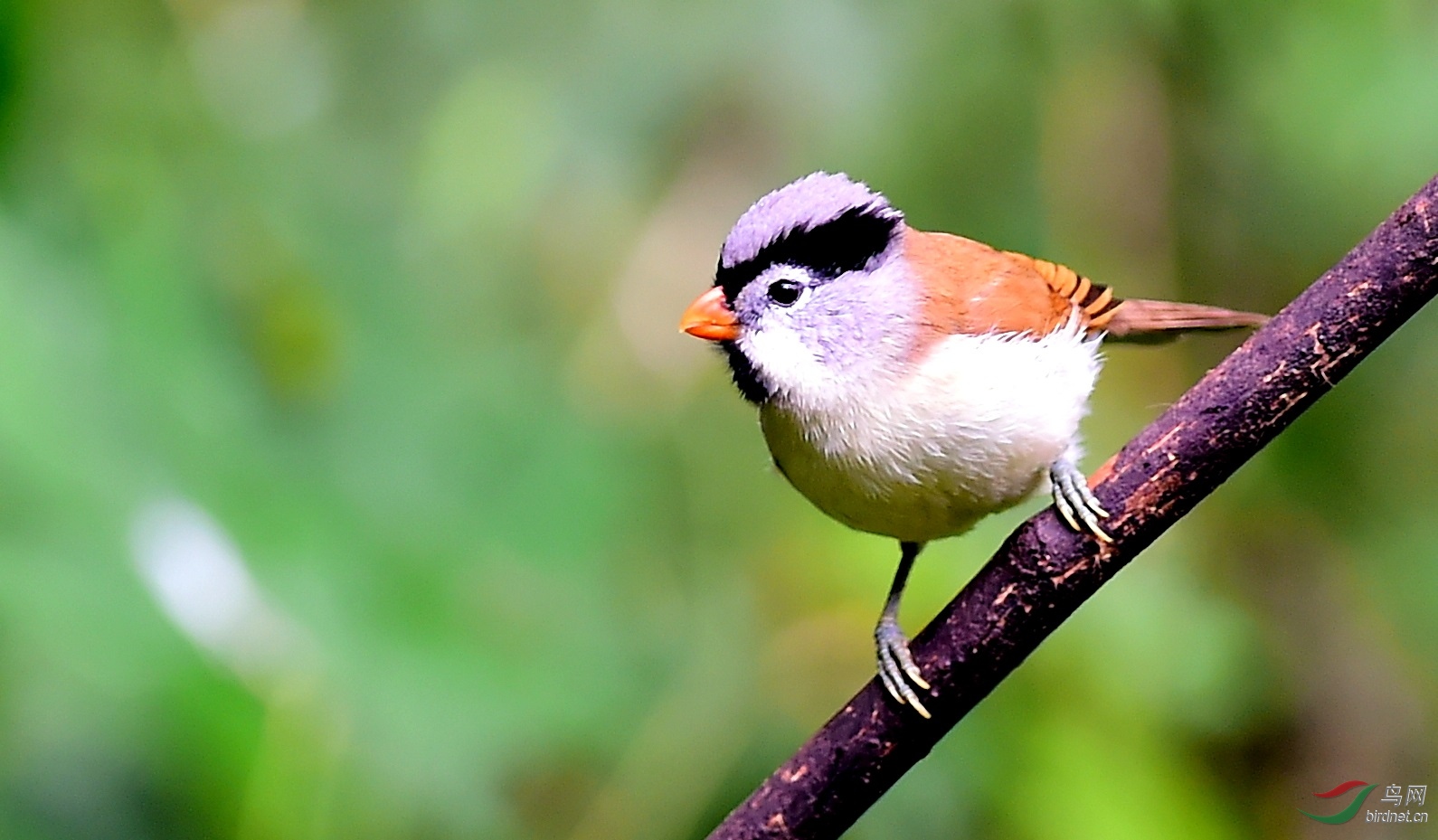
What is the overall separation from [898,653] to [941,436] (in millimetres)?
306

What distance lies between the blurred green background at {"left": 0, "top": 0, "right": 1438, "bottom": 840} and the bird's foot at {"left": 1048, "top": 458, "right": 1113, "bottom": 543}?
0.83 m

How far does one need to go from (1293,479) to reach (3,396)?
2.55 meters

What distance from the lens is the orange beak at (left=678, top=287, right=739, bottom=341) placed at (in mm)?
2076

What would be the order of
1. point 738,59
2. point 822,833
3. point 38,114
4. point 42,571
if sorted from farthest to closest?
point 738,59, point 38,114, point 42,571, point 822,833

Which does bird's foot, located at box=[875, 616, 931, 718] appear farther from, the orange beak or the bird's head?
the orange beak

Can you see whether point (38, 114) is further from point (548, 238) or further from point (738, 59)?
point (738, 59)

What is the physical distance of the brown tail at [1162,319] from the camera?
2.24m

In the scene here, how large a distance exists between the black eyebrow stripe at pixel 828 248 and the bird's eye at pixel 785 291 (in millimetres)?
31

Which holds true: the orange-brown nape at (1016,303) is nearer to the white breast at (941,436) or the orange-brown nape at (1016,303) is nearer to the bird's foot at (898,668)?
the white breast at (941,436)

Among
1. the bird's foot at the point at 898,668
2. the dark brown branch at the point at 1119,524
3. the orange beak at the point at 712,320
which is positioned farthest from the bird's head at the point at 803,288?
the dark brown branch at the point at 1119,524

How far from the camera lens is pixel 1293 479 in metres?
3.03

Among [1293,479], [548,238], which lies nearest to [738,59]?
[548,238]

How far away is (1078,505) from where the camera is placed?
161 centimetres

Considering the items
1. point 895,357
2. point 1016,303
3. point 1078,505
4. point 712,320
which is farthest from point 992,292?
point 1078,505
